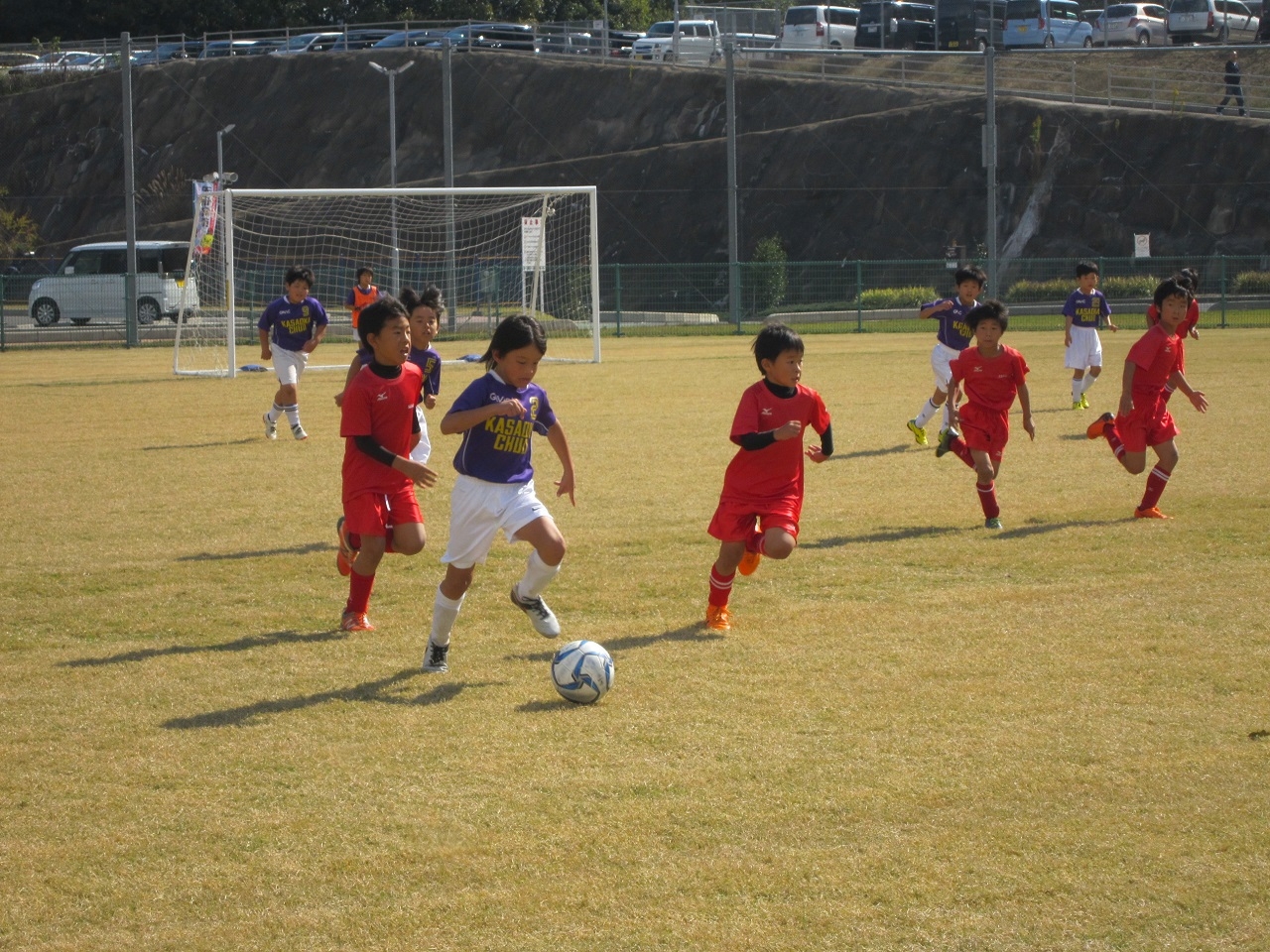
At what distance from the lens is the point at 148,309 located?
3644 centimetres

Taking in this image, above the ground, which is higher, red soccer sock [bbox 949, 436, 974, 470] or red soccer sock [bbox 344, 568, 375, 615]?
red soccer sock [bbox 949, 436, 974, 470]

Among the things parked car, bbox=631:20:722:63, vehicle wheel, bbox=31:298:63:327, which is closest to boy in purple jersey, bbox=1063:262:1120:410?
vehicle wheel, bbox=31:298:63:327

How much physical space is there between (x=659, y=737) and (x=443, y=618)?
4.40 ft

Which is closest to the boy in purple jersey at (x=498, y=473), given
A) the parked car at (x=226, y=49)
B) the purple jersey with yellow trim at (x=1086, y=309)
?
the purple jersey with yellow trim at (x=1086, y=309)

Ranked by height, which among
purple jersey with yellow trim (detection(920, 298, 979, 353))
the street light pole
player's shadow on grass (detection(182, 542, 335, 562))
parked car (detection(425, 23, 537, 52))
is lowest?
player's shadow on grass (detection(182, 542, 335, 562))

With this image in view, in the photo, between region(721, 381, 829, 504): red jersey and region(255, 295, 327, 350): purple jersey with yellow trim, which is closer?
region(721, 381, 829, 504): red jersey

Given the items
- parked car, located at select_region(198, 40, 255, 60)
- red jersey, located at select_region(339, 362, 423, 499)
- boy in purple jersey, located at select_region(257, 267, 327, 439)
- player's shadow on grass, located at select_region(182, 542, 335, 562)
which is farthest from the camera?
parked car, located at select_region(198, 40, 255, 60)

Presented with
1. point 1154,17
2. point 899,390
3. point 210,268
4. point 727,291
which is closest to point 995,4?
point 1154,17

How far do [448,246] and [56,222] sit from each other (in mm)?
34525

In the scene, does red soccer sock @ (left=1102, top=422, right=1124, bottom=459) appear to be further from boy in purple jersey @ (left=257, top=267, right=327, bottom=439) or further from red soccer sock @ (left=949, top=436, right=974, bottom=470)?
boy in purple jersey @ (left=257, top=267, right=327, bottom=439)

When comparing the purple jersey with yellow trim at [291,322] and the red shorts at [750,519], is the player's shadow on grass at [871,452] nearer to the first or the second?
the purple jersey with yellow trim at [291,322]

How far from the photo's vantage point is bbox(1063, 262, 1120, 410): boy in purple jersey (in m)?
16.6

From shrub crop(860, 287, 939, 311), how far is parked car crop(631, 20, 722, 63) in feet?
68.4

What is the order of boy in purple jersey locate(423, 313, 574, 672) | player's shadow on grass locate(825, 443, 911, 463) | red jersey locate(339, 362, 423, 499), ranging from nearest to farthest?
boy in purple jersey locate(423, 313, 574, 672) < red jersey locate(339, 362, 423, 499) < player's shadow on grass locate(825, 443, 911, 463)
